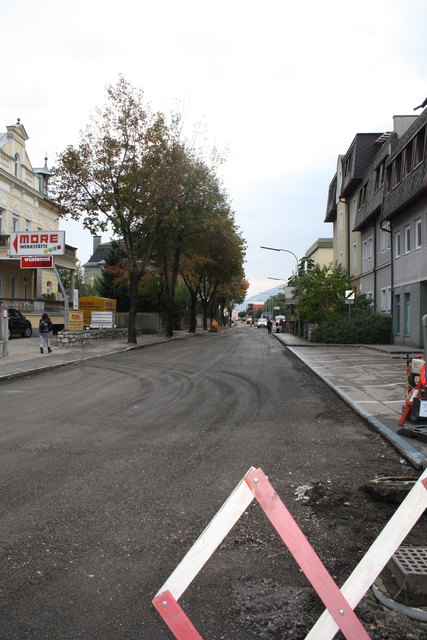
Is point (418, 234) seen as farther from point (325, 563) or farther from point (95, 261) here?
point (95, 261)

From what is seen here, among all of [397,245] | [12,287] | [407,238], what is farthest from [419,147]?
[12,287]

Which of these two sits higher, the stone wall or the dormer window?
the dormer window

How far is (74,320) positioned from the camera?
2716 cm

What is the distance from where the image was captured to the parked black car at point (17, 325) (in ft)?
96.4

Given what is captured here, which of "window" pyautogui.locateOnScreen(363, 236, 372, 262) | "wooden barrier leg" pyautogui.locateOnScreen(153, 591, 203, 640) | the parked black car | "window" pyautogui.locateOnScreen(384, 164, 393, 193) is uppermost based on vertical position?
"window" pyautogui.locateOnScreen(384, 164, 393, 193)

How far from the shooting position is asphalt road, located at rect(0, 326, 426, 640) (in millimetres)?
2891

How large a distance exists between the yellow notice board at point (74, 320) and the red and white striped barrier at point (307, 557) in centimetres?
2491

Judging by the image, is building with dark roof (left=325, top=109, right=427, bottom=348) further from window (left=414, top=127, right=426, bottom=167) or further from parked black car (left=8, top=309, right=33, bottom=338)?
parked black car (left=8, top=309, right=33, bottom=338)

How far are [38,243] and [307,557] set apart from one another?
1000 inches

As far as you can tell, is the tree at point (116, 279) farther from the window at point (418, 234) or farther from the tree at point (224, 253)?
the window at point (418, 234)

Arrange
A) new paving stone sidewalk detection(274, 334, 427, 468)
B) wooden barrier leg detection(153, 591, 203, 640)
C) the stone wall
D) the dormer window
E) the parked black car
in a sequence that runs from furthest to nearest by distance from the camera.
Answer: the dormer window, the parked black car, the stone wall, new paving stone sidewalk detection(274, 334, 427, 468), wooden barrier leg detection(153, 591, 203, 640)

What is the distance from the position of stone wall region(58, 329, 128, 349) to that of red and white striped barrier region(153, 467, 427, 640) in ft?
77.1

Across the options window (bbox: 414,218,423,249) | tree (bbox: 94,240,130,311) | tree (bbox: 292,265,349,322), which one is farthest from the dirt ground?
tree (bbox: 94,240,130,311)

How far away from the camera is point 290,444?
6598 mm
